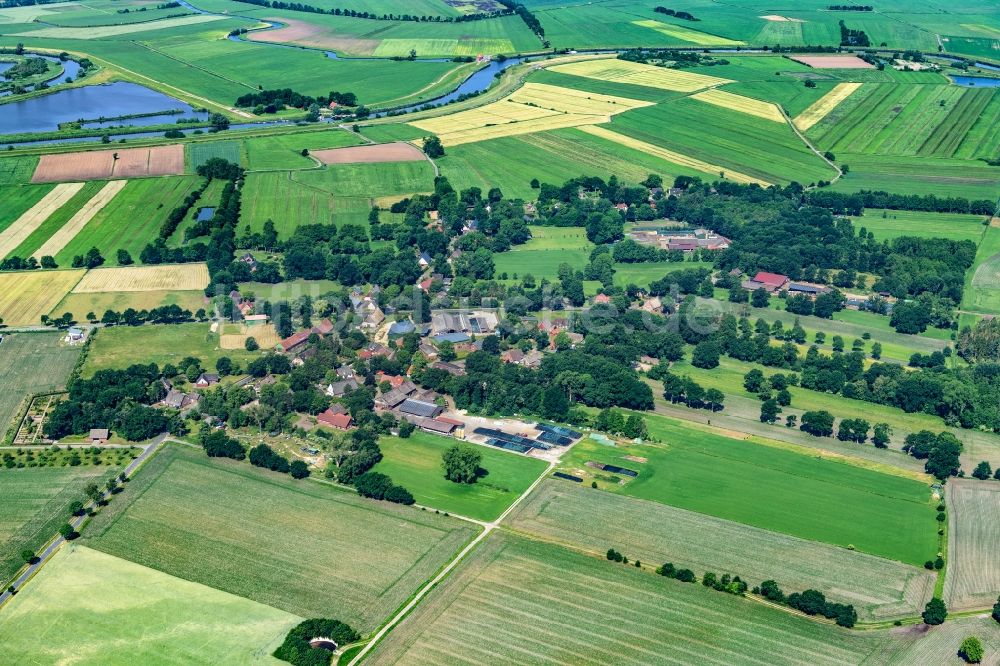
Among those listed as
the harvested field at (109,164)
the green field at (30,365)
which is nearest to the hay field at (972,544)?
the green field at (30,365)

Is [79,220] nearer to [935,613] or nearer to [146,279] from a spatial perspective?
[146,279]

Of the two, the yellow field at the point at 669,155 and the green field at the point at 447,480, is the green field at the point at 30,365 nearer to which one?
the green field at the point at 447,480

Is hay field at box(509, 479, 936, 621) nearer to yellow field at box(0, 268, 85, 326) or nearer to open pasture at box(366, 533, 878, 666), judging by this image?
open pasture at box(366, 533, 878, 666)

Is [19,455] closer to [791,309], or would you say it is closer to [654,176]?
[791,309]

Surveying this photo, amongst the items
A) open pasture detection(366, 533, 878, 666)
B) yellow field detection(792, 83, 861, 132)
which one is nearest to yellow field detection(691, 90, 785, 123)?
yellow field detection(792, 83, 861, 132)

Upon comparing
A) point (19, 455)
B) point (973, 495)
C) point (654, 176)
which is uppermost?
point (654, 176)

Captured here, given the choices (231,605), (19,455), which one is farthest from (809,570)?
(19,455)
